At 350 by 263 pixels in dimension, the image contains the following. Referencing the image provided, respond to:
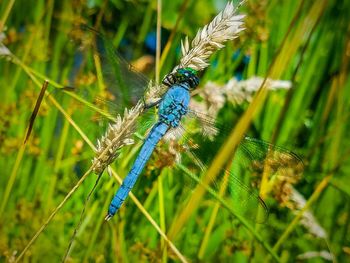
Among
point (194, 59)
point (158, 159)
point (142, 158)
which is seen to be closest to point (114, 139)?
point (194, 59)

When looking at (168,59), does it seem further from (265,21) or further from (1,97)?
(1,97)

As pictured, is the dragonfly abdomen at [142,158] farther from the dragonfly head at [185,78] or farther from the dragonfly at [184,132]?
the dragonfly head at [185,78]

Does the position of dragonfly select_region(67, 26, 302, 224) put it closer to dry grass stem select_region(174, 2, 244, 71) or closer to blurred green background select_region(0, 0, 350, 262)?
blurred green background select_region(0, 0, 350, 262)

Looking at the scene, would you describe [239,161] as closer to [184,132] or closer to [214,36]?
[184,132]

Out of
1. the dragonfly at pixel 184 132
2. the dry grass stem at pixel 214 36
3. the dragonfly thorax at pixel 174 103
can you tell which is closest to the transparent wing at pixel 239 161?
the dragonfly at pixel 184 132

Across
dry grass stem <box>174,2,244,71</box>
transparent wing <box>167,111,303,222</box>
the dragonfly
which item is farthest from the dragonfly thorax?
dry grass stem <box>174,2,244,71</box>

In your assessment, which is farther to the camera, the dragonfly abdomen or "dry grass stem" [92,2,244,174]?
the dragonfly abdomen
